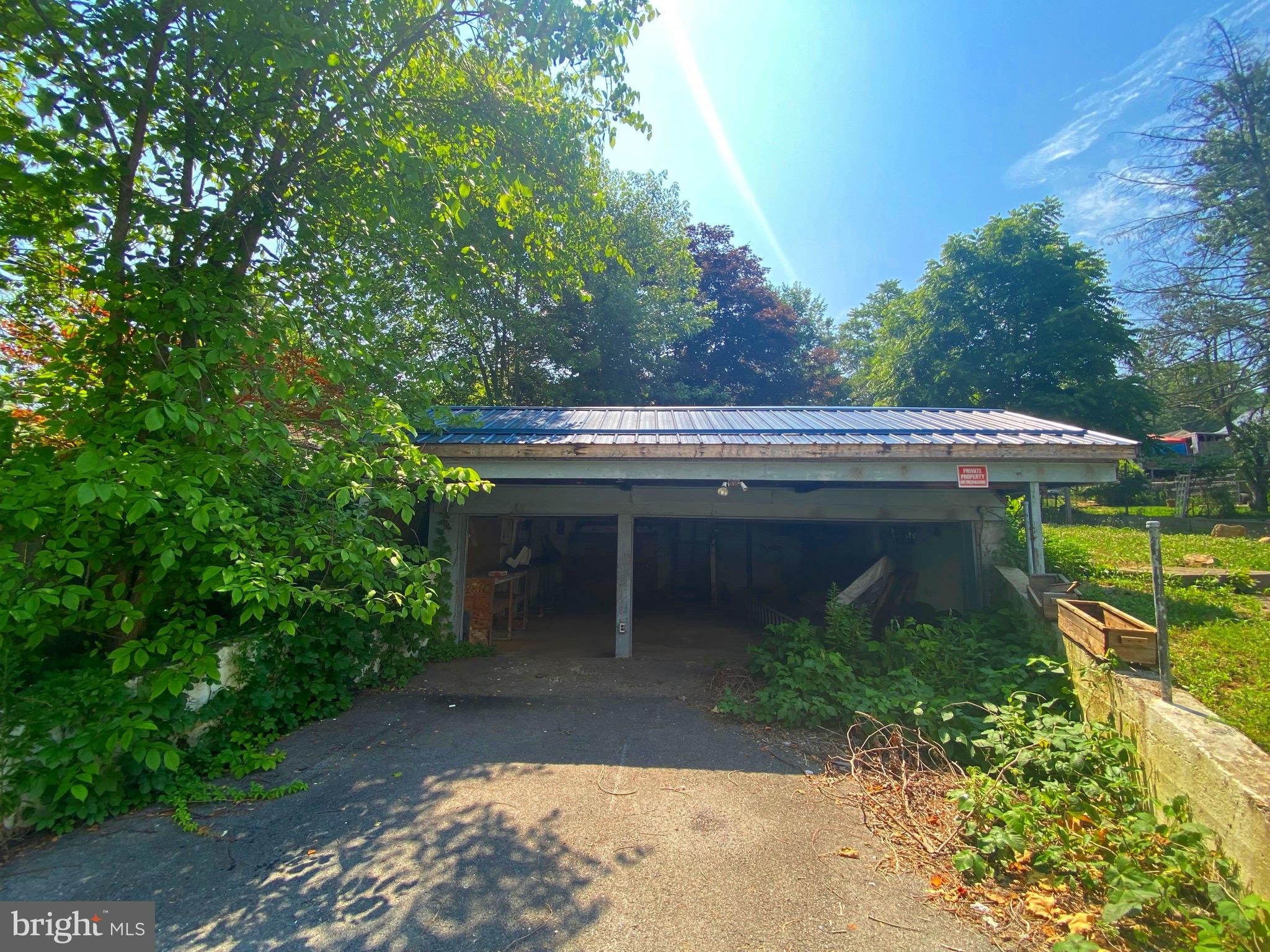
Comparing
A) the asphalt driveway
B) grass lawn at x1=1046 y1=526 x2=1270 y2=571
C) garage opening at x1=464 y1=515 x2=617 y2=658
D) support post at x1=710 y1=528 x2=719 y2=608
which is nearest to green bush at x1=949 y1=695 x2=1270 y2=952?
the asphalt driveway

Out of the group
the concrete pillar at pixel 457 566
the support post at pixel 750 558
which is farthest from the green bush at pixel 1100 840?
the support post at pixel 750 558

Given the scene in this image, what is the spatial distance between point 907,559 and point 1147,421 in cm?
1343

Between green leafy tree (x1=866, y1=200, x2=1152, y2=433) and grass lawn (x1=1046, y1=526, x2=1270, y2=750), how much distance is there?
299 inches

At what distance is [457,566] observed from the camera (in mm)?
6395

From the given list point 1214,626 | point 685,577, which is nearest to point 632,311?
point 685,577

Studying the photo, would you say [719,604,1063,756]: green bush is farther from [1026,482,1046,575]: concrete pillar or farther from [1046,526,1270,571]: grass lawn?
[1046,526,1270,571]: grass lawn

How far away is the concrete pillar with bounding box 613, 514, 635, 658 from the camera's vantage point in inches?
248

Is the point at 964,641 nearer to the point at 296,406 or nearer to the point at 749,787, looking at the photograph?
the point at 749,787

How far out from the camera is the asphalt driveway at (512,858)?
2.30 m

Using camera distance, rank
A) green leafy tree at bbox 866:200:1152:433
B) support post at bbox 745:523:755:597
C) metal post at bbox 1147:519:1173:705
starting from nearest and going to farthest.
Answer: metal post at bbox 1147:519:1173:705 < support post at bbox 745:523:755:597 < green leafy tree at bbox 866:200:1152:433

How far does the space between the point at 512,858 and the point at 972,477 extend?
186 inches

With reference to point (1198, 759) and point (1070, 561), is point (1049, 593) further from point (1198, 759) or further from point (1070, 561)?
point (1070, 561)

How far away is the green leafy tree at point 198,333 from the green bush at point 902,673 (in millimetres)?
3029

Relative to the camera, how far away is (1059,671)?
13.1 feet
